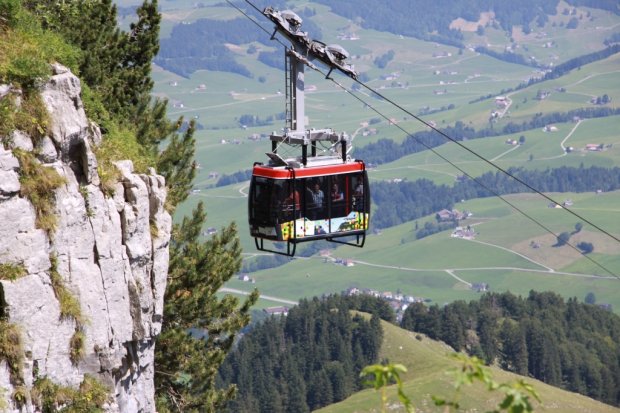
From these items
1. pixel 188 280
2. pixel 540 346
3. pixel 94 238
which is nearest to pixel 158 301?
pixel 94 238

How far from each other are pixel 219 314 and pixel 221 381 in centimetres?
13292

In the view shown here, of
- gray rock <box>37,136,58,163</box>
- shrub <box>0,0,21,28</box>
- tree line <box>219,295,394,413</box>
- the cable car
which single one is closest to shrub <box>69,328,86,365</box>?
gray rock <box>37,136,58,163</box>

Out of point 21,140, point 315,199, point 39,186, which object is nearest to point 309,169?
point 315,199

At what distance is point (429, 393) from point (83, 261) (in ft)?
430

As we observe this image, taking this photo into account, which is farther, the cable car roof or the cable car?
the cable car

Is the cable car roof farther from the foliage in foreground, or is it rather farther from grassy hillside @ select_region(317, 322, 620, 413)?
grassy hillside @ select_region(317, 322, 620, 413)

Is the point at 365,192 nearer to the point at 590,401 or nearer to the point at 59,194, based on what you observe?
the point at 59,194

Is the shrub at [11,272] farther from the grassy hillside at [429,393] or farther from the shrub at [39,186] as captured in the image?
the grassy hillside at [429,393]

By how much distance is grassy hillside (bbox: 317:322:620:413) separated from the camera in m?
153

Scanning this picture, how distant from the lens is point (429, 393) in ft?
492

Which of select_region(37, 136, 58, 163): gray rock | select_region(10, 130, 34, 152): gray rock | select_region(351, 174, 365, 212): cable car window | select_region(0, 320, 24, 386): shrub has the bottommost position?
select_region(0, 320, 24, 386): shrub

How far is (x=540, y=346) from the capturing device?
193 metres

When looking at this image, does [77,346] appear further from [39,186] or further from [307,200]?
[307,200]

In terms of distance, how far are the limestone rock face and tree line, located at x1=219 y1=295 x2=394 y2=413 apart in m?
135
